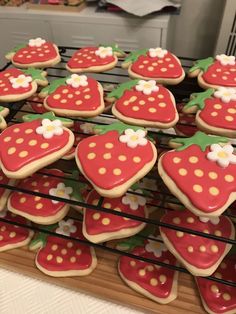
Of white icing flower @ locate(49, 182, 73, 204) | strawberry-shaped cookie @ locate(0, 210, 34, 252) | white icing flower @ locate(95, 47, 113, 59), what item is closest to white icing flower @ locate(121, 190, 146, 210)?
white icing flower @ locate(49, 182, 73, 204)

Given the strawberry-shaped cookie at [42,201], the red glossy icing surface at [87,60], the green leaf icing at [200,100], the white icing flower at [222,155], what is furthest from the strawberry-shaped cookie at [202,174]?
the red glossy icing surface at [87,60]

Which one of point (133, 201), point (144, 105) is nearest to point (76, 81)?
point (144, 105)

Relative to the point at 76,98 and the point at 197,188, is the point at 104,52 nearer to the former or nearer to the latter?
the point at 76,98

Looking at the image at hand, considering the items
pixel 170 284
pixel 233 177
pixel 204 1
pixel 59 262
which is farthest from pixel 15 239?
pixel 204 1

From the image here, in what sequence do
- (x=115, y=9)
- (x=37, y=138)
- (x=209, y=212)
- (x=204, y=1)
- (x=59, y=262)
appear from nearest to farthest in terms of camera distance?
(x=209, y=212) < (x=37, y=138) < (x=59, y=262) < (x=115, y=9) < (x=204, y=1)

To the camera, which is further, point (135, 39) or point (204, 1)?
point (204, 1)

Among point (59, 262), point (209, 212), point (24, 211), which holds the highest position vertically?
point (209, 212)

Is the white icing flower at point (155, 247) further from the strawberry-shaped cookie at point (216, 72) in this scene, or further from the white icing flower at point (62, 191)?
the strawberry-shaped cookie at point (216, 72)

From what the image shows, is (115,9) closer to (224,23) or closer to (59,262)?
(224,23)
